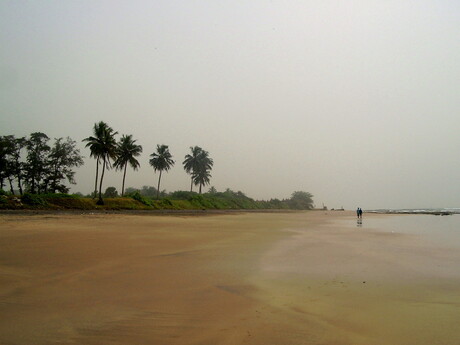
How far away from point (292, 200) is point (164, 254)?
120 meters

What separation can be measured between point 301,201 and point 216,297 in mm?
127811

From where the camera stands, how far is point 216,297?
5848 mm

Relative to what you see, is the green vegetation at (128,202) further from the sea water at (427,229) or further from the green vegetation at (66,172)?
the sea water at (427,229)

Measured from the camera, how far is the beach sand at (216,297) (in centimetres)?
423

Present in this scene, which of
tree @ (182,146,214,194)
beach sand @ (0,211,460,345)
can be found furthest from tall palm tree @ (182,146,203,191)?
beach sand @ (0,211,460,345)

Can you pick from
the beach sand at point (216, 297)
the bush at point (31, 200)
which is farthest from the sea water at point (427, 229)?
the bush at point (31, 200)

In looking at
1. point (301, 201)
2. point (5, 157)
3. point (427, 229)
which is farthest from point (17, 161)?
point (301, 201)

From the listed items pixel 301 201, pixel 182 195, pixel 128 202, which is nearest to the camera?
pixel 128 202

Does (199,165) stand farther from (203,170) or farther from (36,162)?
(36,162)

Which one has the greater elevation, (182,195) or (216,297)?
(182,195)

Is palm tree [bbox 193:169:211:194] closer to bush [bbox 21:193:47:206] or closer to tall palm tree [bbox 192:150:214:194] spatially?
tall palm tree [bbox 192:150:214:194]

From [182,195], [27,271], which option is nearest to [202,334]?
[27,271]

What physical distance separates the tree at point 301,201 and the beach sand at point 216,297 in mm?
113911

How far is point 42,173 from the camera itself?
52.1 metres
